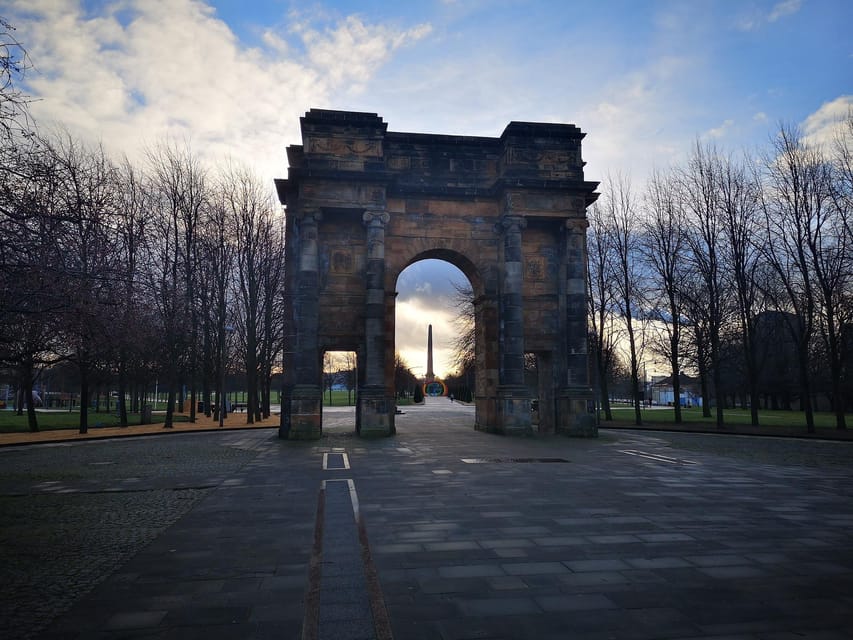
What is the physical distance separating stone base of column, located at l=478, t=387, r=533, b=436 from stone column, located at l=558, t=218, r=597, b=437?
173 cm

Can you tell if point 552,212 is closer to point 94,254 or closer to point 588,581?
point 94,254

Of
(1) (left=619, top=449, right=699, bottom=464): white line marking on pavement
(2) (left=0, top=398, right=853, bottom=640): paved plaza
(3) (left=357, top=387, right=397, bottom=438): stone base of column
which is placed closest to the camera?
(2) (left=0, top=398, right=853, bottom=640): paved plaza

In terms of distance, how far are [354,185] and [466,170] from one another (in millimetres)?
5005

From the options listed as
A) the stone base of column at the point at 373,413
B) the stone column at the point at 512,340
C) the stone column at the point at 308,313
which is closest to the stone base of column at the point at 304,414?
the stone column at the point at 308,313

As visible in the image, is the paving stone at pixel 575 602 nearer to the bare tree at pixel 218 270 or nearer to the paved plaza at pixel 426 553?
the paved plaza at pixel 426 553

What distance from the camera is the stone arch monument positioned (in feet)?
67.7

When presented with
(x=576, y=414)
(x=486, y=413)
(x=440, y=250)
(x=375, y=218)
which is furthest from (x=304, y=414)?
(x=576, y=414)

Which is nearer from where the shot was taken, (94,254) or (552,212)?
(94,254)

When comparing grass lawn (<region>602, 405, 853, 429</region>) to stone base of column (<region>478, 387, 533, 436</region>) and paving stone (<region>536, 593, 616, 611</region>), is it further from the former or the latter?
paving stone (<region>536, 593, 616, 611</region>)

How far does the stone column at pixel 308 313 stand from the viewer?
20156mm

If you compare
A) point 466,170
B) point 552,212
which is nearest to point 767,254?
point 552,212

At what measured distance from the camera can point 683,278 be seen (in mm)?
28844

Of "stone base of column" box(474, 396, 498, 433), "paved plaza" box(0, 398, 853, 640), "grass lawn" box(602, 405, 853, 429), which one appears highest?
"stone base of column" box(474, 396, 498, 433)

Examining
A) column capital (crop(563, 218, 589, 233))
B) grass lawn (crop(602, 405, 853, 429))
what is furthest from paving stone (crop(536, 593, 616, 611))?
grass lawn (crop(602, 405, 853, 429))
